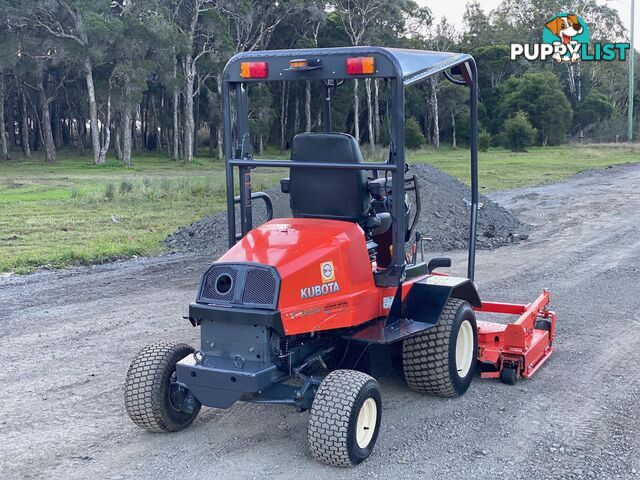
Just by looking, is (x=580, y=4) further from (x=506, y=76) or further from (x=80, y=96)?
(x=80, y=96)

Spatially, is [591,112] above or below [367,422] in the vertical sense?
above

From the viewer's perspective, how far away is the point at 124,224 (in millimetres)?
16750

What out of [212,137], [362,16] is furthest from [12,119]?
[362,16]

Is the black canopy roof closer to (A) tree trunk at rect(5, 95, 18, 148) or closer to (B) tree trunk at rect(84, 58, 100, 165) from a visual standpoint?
(B) tree trunk at rect(84, 58, 100, 165)

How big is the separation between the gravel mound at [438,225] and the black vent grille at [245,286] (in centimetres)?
856

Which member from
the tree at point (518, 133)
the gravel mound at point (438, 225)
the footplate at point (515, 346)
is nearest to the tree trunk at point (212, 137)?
the tree at point (518, 133)

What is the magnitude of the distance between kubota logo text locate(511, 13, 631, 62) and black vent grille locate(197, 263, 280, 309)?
184 ft

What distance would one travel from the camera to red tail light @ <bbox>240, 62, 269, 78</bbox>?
18.5ft

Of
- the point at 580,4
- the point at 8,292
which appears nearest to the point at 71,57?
the point at 8,292

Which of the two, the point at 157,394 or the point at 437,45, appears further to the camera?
the point at 437,45

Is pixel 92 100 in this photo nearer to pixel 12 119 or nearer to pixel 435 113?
pixel 12 119

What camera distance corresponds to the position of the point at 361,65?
5246mm

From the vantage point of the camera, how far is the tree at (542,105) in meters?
55.4

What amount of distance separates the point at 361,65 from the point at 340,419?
227 cm
